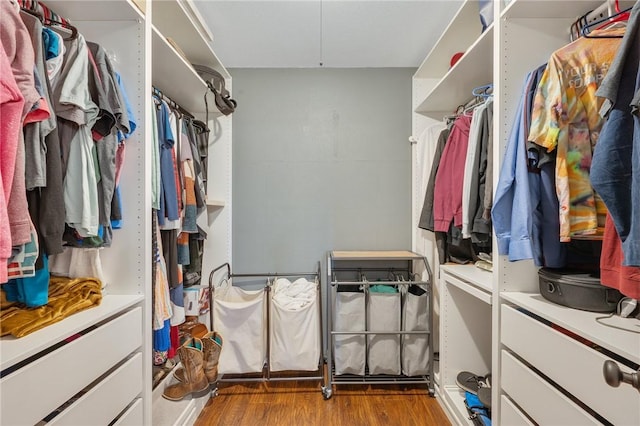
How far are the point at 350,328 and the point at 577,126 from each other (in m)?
1.48

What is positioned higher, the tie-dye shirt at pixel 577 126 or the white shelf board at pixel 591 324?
the tie-dye shirt at pixel 577 126

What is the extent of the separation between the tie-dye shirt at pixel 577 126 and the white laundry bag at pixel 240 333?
1.56m

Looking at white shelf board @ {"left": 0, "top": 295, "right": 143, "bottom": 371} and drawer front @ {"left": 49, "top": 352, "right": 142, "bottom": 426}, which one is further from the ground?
white shelf board @ {"left": 0, "top": 295, "right": 143, "bottom": 371}

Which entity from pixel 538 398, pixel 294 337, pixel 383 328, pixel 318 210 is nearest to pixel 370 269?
pixel 383 328

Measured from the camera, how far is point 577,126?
90 cm

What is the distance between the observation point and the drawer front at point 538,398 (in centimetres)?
80

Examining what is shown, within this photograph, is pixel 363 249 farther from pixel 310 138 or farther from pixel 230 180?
pixel 230 180

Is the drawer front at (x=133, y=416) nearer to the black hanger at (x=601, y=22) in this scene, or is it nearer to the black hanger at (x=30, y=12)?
the black hanger at (x=30, y=12)

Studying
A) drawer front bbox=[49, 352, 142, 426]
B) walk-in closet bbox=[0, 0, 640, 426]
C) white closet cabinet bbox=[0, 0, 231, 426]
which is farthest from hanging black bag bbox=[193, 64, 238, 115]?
drawer front bbox=[49, 352, 142, 426]

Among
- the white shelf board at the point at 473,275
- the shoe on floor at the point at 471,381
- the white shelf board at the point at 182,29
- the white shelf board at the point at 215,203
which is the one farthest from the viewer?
the white shelf board at the point at 215,203

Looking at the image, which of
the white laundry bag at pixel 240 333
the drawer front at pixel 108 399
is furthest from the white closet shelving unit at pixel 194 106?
the drawer front at pixel 108 399

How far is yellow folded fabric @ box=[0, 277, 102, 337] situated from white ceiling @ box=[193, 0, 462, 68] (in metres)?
1.54

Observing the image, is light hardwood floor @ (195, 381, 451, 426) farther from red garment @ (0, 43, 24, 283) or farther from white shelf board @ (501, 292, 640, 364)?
red garment @ (0, 43, 24, 283)

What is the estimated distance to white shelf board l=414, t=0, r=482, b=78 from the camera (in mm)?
1513
